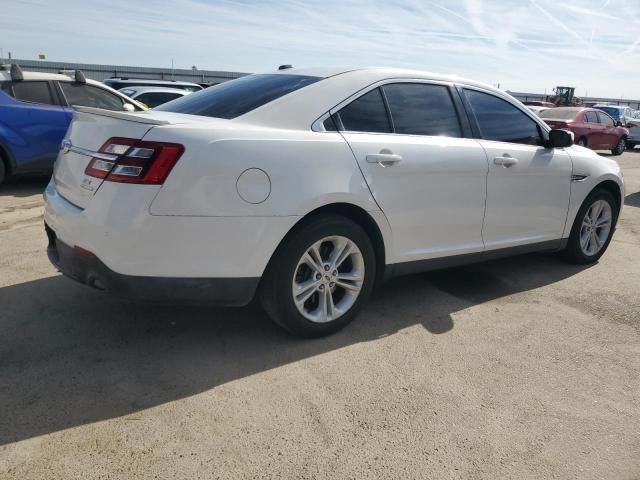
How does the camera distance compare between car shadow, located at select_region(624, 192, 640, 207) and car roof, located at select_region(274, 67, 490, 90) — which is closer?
car roof, located at select_region(274, 67, 490, 90)

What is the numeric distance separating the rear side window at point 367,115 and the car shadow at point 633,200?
674 centimetres

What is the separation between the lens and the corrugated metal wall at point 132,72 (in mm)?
29408

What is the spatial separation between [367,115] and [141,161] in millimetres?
1433

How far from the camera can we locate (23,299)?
3723mm

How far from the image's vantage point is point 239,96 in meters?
3.42

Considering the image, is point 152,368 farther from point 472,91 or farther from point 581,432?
point 472,91

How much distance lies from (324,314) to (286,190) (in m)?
0.85

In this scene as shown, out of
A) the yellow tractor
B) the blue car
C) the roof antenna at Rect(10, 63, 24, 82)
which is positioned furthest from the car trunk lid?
the yellow tractor

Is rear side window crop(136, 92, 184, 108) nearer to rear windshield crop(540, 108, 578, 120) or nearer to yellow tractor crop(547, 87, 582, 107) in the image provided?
rear windshield crop(540, 108, 578, 120)

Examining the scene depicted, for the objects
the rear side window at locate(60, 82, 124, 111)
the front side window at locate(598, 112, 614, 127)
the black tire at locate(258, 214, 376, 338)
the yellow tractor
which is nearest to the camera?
the black tire at locate(258, 214, 376, 338)

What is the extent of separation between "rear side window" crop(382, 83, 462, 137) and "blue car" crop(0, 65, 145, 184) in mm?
4853

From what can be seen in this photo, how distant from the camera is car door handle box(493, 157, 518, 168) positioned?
3.98 m

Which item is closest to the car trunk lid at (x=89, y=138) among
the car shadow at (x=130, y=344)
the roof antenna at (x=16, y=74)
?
the car shadow at (x=130, y=344)

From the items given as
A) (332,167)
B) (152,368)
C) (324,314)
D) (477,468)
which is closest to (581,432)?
(477,468)
